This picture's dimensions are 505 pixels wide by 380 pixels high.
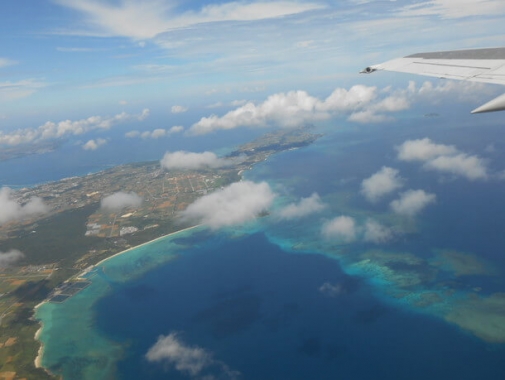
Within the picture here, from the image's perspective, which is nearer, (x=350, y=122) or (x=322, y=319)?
(x=322, y=319)

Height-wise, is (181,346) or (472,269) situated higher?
(181,346)

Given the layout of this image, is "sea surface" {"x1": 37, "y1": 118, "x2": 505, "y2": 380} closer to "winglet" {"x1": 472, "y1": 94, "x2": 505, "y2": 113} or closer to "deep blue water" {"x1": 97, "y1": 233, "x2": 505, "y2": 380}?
"deep blue water" {"x1": 97, "y1": 233, "x2": 505, "y2": 380}

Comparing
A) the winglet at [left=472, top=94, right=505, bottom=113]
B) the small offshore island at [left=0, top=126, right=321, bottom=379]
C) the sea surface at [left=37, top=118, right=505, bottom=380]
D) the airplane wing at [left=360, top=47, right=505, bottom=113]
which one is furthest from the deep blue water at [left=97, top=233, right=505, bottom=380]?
the winglet at [left=472, top=94, right=505, bottom=113]

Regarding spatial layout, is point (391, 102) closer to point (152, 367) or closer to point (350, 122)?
point (350, 122)

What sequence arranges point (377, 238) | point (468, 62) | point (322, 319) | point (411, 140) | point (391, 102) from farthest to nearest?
point (391, 102), point (411, 140), point (377, 238), point (322, 319), point (468, 62)

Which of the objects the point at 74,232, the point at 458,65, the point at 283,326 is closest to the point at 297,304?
the point at 283,326

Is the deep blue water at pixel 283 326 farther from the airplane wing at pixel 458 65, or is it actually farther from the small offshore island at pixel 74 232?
the airplane wing at pixel 458 65

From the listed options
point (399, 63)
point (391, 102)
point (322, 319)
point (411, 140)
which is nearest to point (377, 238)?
point (322, 319)
